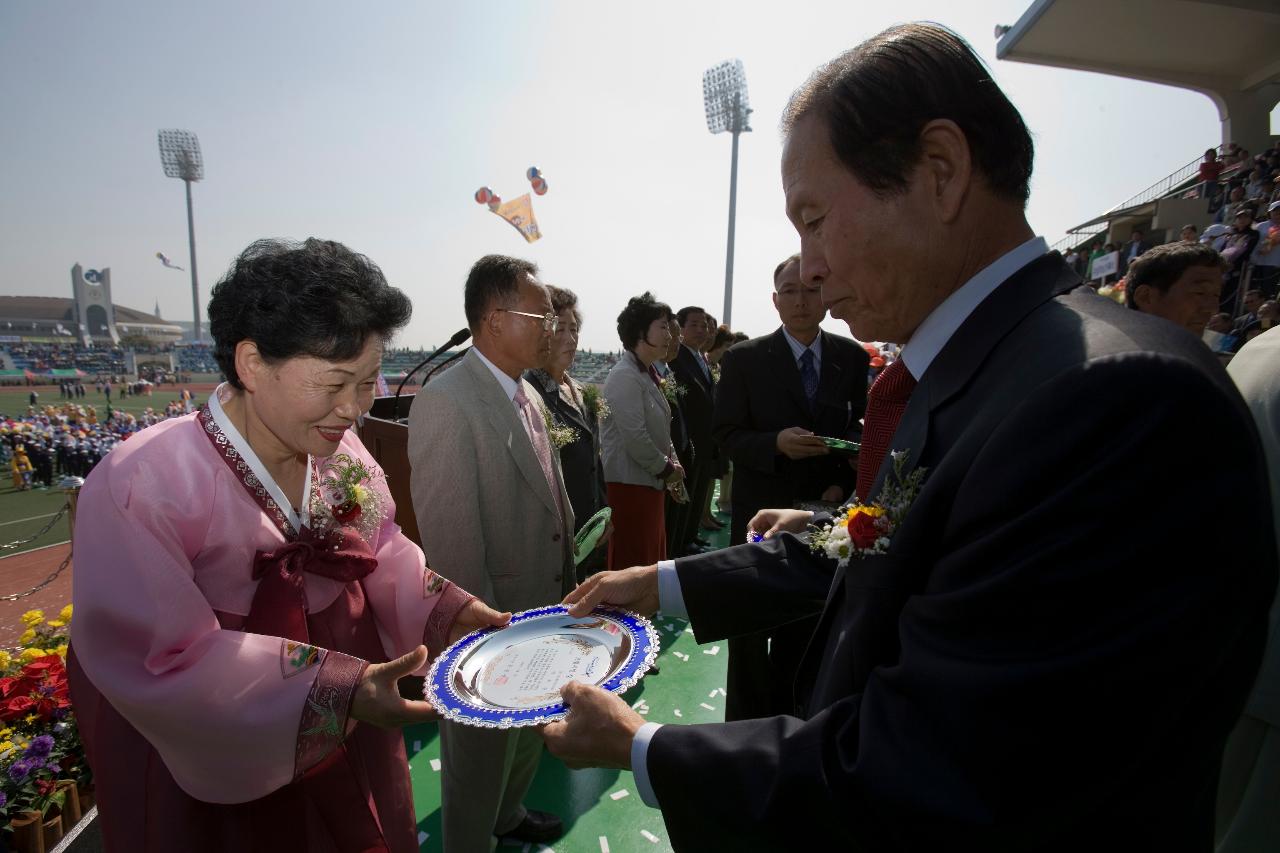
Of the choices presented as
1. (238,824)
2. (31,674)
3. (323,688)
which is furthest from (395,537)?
(31,674)

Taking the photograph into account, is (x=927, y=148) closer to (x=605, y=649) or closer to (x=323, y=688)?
(x=605, y=649)

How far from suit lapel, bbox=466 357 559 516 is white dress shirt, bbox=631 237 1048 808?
1.68 meters

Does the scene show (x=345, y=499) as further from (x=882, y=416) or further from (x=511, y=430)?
(x=882, y=416)

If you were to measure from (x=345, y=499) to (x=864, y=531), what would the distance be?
1572 mm

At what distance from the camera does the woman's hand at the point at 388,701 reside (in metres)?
1.62

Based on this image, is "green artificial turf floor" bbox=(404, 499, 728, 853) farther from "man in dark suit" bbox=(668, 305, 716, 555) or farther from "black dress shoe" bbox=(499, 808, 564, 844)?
"man in dark suit" bbox=(668, 305, 716, 555)

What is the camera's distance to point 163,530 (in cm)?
153

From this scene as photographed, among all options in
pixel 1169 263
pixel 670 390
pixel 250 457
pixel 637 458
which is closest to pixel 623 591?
pixel 250 457

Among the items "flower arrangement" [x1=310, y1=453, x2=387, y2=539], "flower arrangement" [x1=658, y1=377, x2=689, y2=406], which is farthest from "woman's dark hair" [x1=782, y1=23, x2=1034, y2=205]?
Result: "flower arrangement" [x1=658, y1=377, x2=689, y2=406]

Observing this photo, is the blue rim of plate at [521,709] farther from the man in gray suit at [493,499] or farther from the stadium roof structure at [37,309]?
the stadium roof structure at [37,309]

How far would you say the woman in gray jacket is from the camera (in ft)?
17.6

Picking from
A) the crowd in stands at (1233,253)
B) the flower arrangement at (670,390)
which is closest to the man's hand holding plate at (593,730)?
the crowd in stands at (1233,253)

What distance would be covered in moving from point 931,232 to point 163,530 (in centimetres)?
191

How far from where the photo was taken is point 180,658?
1.48m
